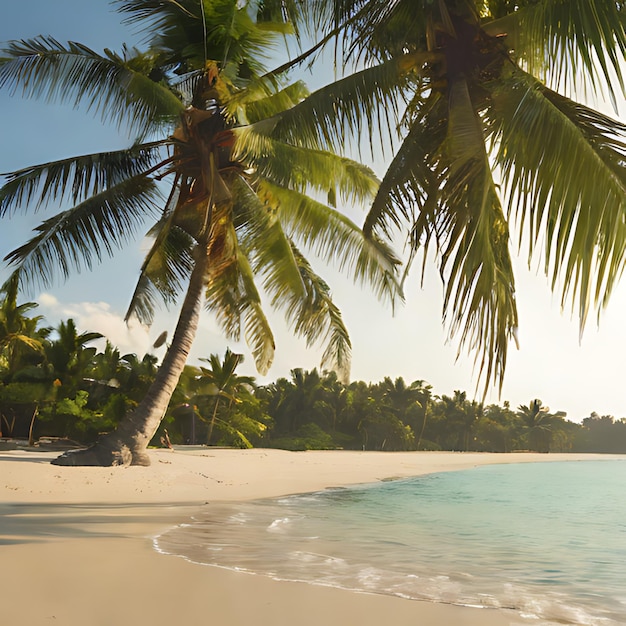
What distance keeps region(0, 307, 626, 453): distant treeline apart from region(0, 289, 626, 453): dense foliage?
42mm

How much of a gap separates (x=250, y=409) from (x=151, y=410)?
17.7 meters

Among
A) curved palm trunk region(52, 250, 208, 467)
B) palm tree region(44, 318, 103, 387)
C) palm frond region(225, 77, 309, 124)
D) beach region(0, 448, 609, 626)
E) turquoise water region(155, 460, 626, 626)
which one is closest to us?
beach region(0, 448, 609, 626)

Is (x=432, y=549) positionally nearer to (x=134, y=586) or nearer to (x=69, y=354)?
(x=134, y=586)

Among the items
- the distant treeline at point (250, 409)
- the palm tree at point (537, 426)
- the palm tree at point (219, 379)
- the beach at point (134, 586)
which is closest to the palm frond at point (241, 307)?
the distant treeline at point (250, 409)

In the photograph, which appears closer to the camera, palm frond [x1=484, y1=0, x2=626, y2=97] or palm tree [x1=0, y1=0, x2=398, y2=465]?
palm frond [x1=484, y1=0, x2=626, y2=97]

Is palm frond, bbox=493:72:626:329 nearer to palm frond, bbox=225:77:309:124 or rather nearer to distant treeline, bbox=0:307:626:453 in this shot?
distant treeline, bbox=0:307:626:453

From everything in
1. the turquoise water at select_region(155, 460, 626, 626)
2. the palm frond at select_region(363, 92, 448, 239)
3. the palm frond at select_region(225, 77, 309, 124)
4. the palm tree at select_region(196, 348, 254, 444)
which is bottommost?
the turquoise water at select_region(155, 460, 626, 626)

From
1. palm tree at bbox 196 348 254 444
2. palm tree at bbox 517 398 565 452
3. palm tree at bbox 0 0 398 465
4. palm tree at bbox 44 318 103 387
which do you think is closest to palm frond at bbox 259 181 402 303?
palm tree at bbox 0 0 398 465

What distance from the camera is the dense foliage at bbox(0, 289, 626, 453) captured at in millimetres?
18406

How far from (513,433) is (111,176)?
160ft

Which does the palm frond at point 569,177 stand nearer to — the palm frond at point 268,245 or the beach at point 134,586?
the beach at point 134,586

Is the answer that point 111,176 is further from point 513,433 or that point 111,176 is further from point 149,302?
point 513,433

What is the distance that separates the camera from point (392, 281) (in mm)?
11219

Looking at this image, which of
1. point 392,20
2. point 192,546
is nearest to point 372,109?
point 392,20
